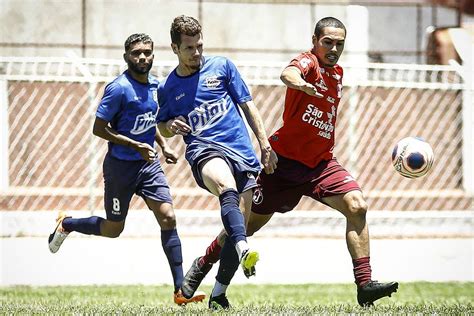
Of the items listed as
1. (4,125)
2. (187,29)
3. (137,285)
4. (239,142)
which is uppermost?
(187,29)

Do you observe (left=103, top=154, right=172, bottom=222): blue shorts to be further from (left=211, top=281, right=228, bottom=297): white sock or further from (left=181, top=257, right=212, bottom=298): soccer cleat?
(left=211, top=281, right=228, bottom=297): white sock

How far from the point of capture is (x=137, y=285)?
37.1ft

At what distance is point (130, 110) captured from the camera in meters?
8.91

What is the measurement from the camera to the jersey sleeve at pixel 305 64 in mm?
8086

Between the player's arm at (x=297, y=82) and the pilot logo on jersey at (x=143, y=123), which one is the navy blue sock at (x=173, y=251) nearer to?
the pilot logo on jersey at (x=143, y=123)

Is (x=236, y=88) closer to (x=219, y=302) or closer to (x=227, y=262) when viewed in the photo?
(x=227, y=262)

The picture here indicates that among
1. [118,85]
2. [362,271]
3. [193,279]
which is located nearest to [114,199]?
[118,85]

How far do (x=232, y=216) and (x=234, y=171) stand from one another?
0.49 metres

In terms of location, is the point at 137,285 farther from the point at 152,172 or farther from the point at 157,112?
the point at 157,112

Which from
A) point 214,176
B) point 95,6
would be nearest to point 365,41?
point 95,6

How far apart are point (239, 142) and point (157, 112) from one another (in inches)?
31.0

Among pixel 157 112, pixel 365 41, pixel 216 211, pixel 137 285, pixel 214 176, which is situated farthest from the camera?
pixel 365 41

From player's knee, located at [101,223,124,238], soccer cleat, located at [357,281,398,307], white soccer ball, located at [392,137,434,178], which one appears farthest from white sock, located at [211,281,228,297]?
white soccer ball, located at [392,137,434,178]

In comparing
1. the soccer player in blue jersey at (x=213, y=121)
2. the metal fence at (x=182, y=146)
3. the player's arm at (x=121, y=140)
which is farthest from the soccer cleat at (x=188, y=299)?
the metal fence at (x=182, y=146)
